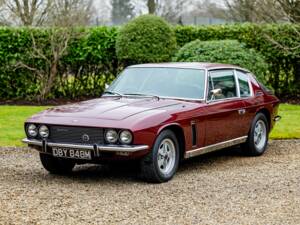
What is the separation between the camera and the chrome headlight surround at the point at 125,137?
710cm

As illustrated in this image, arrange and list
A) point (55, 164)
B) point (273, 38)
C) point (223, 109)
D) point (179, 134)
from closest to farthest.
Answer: point (179, 134) < point (55, 164) < point (223, 109) < point (273, 38)

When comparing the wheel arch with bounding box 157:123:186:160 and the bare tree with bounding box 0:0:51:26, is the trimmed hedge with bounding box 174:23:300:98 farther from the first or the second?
the wheel arch with bounding box 157:123:186:160

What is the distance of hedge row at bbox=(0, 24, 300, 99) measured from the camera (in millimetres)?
16969

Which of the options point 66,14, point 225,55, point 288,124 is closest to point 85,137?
point 288,124

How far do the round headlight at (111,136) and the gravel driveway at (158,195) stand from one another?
570mm

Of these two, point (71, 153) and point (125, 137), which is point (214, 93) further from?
point (71, 153)

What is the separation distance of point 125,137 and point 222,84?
96.9 inches

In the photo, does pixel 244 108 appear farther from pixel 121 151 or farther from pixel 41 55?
pixel 41 55

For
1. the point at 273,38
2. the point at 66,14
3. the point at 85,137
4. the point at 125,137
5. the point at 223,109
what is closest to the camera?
the point at 125,137

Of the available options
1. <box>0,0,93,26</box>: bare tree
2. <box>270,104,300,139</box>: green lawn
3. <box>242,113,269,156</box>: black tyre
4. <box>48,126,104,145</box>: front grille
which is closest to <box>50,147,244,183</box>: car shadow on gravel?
<box>242,113,269,156</box>: black tyre

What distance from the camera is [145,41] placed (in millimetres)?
16828

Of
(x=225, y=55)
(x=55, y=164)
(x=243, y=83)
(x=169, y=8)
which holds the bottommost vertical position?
(x=55, y=164)

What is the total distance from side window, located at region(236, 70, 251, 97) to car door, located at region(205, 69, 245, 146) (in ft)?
0.43

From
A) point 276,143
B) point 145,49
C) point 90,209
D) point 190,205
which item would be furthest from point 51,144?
point 145,49
